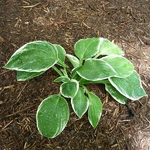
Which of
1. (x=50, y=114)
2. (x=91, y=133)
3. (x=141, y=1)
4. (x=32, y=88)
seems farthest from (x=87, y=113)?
(x=141, y=1)

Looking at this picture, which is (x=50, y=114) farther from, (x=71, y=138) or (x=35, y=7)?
(x=35, y=7)

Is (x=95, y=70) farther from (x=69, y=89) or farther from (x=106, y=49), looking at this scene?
(x=106, y=49)

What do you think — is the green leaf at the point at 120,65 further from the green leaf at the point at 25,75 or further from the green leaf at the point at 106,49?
the green leaf at the point at 25,75

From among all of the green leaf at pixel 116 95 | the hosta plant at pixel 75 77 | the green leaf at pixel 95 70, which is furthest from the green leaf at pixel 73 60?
the green leaf at pixel 116 95

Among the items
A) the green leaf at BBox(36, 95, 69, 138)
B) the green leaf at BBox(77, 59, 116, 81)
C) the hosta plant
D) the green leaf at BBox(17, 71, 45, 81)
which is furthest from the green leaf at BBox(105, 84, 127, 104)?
the green leaf at BBox(17, 71, 45, 81)

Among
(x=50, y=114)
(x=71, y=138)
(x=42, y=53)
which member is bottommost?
(x=71, y=138)

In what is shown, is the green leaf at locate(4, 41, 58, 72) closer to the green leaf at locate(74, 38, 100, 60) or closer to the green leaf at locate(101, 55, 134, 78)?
the green leaf at locate(74, 38, 100, 60)

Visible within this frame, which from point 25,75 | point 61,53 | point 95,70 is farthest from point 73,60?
point 25,75
